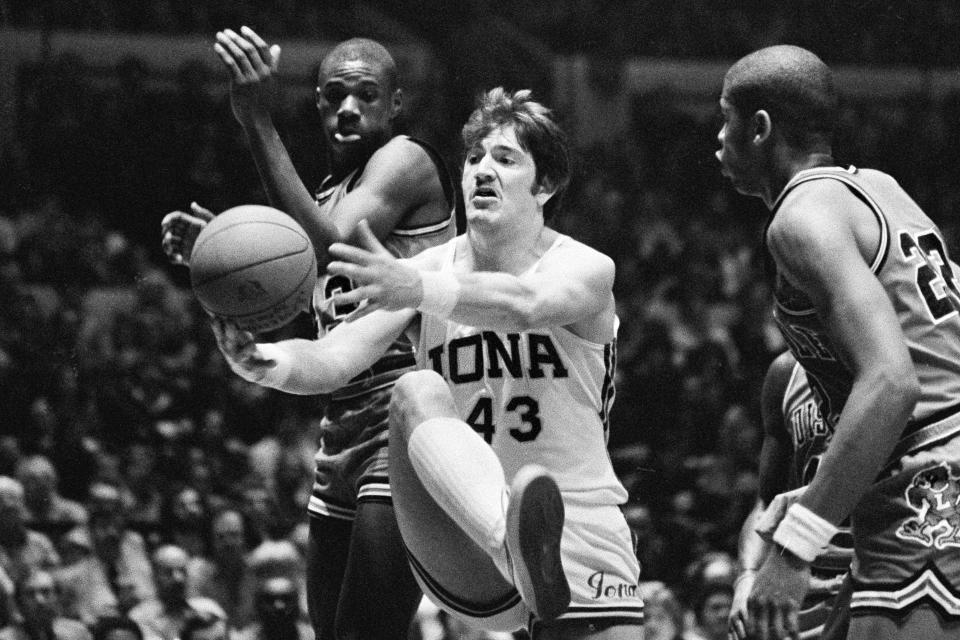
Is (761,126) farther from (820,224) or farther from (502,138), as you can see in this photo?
(502,138)

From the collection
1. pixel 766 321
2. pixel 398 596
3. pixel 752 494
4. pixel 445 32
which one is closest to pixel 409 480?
pixel 398 596

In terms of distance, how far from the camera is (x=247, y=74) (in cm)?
452

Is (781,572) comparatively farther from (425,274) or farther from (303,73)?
(303,73)

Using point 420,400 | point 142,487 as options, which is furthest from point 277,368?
point 142,487

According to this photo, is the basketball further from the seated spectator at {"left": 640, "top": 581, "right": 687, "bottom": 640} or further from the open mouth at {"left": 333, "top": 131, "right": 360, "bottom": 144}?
the seated spectator at {"left": 640, "top": 581, "right": 687, "bottom": 640}

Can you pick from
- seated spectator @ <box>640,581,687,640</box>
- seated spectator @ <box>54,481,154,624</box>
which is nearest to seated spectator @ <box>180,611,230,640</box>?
seated spectator @ <box>54,481,154,624</box>

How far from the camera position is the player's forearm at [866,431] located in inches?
124

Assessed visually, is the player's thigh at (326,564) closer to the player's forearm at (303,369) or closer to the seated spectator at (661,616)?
the player's forearm at (303,369)

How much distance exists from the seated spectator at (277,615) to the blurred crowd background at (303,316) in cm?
6

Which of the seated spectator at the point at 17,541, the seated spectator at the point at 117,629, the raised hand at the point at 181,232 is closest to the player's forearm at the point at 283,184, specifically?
the raised hand at the point at 181,232

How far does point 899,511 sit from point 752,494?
5.82 metres

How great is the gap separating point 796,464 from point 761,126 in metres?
1.84

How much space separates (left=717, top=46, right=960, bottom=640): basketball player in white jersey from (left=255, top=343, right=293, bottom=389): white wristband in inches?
54.0

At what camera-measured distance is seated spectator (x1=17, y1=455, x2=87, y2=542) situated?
8375 mm
